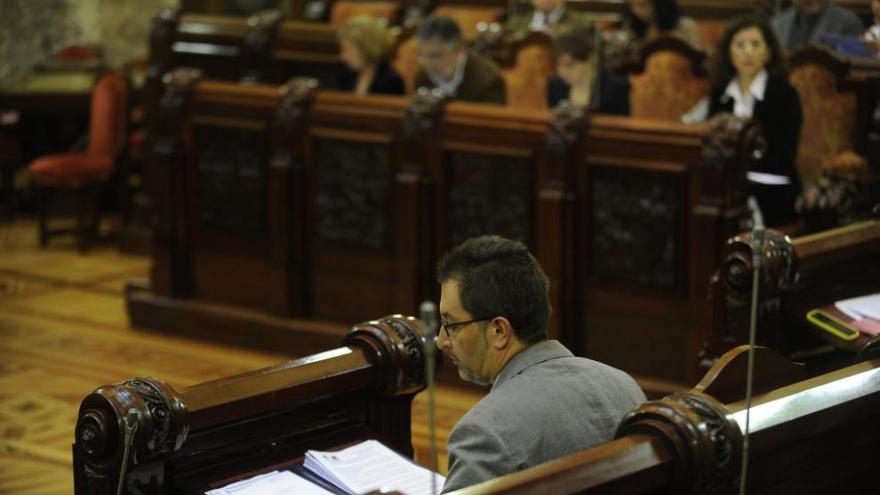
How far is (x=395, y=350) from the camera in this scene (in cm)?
306

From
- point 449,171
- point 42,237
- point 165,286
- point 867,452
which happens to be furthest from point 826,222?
point 42,237

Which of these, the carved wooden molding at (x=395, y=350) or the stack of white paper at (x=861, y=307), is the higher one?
the carved wooden molding at (x=395, y=350)

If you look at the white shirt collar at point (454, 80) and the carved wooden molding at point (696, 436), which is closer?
the carved wooden molding at point (696, 436)

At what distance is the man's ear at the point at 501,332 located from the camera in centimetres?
248

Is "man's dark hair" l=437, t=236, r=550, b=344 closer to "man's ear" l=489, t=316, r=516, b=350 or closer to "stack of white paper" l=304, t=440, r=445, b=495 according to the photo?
"man's ear" l=489, t=316, r=516, b=350

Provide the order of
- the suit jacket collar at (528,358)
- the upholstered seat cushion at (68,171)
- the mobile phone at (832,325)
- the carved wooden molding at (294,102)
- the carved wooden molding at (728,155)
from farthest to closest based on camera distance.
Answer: the upholstered seat cushion at (68,171), the carved wooden molding at (294,102), the carved wooden molding at (728,155), the mobile phone at (832,325), the suit jacket collar at (528,358)

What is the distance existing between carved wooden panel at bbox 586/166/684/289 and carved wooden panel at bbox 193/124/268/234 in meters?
1.63

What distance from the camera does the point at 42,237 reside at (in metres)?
8.32

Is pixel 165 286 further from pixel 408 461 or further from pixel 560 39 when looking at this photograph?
pixel 408 461

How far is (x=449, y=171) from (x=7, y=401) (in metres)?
Result: 1.97

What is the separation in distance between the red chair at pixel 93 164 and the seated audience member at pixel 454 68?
2.93 meters

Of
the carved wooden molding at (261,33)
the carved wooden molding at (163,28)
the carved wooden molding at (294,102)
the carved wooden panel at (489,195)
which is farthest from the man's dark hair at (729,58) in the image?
the carved wooden molding at (163,28)

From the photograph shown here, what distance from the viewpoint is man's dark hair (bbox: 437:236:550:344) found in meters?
2.49

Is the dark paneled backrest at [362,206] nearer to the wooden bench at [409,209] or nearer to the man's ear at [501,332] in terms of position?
the wooden bench at [409,209]
